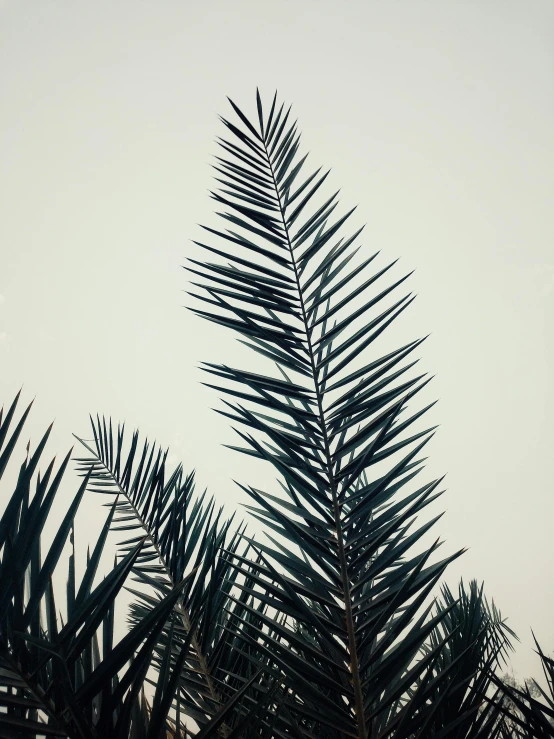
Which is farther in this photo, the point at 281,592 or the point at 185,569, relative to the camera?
the point at 185,569

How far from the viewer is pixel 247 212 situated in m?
1.05

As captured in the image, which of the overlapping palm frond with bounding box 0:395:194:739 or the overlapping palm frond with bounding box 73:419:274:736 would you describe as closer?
the overlapping palm frond with bounding box 0:395:194:739

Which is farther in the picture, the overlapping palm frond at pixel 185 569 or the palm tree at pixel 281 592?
the overlapping palm frond at pixel 185 569

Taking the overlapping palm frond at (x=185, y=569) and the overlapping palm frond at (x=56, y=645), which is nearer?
the overlapping palm frond at (x=56, y=645)

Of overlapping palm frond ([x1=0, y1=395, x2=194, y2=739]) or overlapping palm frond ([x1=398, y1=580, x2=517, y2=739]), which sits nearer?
overlapping palm frond ([x1=0, y1=395, x2=194, y2=739])

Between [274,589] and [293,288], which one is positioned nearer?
[274,589]

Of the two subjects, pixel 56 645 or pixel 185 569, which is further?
pixel 185 569

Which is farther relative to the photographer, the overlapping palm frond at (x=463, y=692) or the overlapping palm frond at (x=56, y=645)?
the overlapping palm frond at (x=463, y=692)

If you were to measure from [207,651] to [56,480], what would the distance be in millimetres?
780

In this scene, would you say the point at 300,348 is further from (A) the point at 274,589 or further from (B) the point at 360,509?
(A) the point at 274,589

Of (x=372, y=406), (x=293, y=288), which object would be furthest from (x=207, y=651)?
(x=293, y=288)

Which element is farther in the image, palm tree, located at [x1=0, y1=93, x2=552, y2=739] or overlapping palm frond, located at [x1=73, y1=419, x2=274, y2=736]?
overlapping palm frond, located at [x1=73, y1=419, x2=274, y2=736]

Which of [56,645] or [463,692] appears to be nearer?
[56,645]

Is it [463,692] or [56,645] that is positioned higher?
[463,692]
